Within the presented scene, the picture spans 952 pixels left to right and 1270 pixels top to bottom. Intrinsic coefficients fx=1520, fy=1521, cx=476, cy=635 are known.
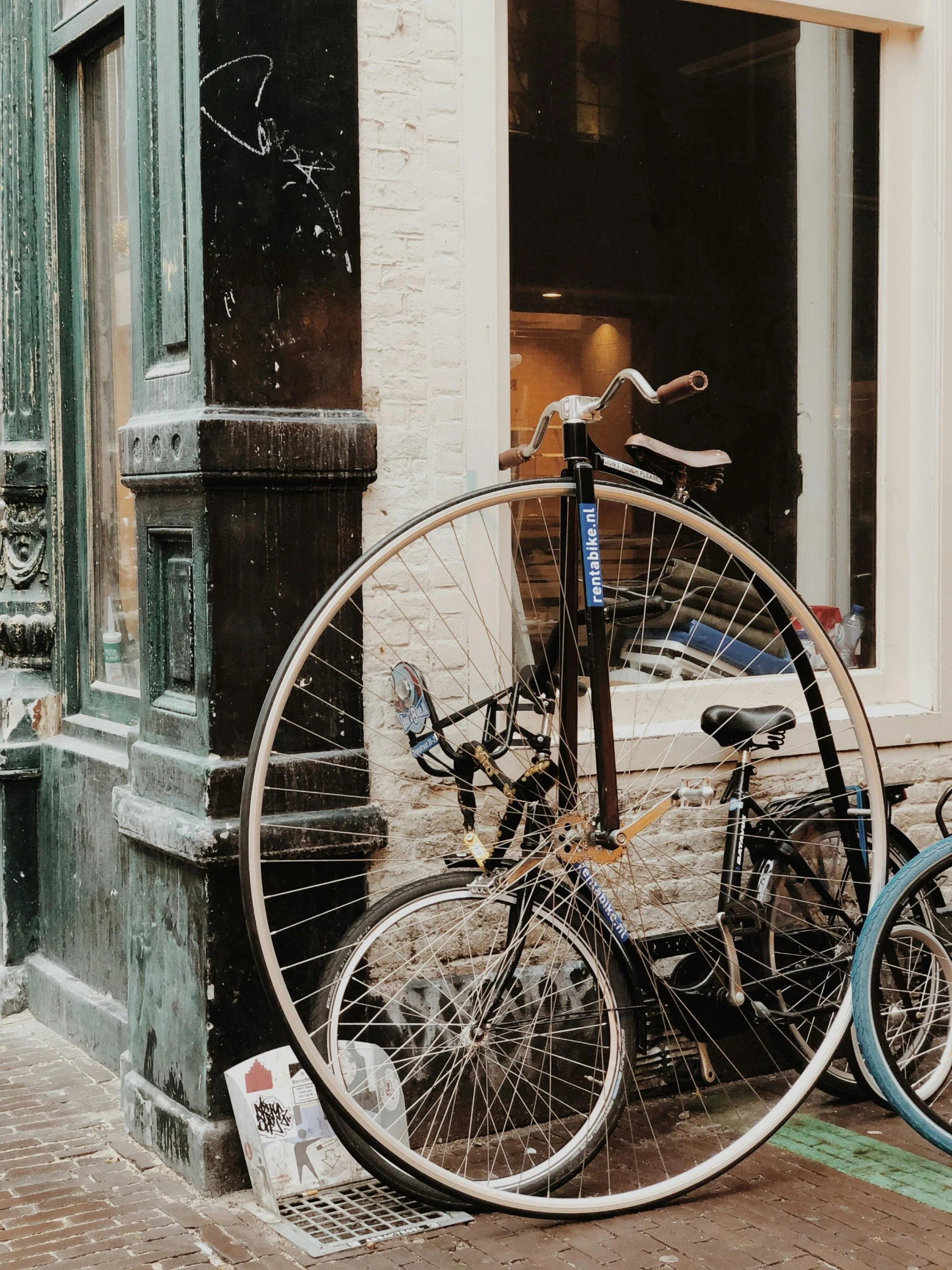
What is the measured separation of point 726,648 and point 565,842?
4.40ft

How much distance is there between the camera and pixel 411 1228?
11.7ft

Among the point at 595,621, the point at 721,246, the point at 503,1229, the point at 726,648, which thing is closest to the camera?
the point at 503,1229

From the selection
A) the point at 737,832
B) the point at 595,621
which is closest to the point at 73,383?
the point at 595,621

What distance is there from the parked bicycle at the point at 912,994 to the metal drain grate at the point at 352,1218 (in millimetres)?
1077

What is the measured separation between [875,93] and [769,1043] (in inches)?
124

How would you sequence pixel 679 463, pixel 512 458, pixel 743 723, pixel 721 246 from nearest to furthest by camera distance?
pixel 679 463
pixel 512 458
pixel 743 723
pixel 721 246

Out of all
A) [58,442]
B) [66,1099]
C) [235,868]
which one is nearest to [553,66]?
[58,442]

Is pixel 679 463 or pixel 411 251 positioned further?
pixel 411 251

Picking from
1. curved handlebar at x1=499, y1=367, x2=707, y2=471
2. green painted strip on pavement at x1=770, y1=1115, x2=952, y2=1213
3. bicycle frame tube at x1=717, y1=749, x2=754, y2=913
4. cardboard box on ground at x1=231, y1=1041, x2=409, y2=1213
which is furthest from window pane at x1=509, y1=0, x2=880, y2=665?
cardboard box on ground at x1=231, y1=1041, x2=409, y2=1213

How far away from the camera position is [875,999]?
3656 mm

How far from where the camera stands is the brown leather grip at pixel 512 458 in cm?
388

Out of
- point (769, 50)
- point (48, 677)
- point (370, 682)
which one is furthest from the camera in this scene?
point (48, 677)

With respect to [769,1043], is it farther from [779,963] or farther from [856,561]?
[856,561]

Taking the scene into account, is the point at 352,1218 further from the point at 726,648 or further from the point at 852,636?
the point at 852,636
